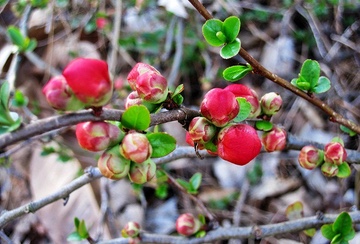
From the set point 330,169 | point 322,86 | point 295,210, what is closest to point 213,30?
point 322,86

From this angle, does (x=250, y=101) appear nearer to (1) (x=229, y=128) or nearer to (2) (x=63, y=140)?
(1) (x=229, y=128)

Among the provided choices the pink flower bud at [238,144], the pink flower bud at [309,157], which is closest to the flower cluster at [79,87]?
the pink flower bud at [238,144]

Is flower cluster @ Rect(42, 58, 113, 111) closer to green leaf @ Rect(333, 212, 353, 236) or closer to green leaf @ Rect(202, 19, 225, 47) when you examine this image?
green leaf @ Rect(202, 19, 225, 47)

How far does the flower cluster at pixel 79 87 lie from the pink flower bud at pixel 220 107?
0.19m

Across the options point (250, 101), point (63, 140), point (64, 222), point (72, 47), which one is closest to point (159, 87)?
point (250, 101)

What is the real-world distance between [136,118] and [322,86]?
42cm

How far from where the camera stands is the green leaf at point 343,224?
833 mm

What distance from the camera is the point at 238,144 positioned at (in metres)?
0.61

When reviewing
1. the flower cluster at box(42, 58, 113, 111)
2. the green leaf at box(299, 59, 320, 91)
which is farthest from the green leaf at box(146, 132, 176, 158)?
the green leaf at box(299, 59, 320, 91)

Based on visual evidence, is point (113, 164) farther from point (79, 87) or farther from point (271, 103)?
point (271, 103)

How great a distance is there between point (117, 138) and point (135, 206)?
1.36 metres

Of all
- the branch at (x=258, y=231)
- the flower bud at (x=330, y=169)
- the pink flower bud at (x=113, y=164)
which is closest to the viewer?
the pink flower bud at (x=113, y=164)

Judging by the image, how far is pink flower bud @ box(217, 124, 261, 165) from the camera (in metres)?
0.61

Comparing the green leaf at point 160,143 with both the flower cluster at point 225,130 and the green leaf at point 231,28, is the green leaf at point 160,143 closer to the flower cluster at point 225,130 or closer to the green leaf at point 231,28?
the flower cluster at point 225,130
